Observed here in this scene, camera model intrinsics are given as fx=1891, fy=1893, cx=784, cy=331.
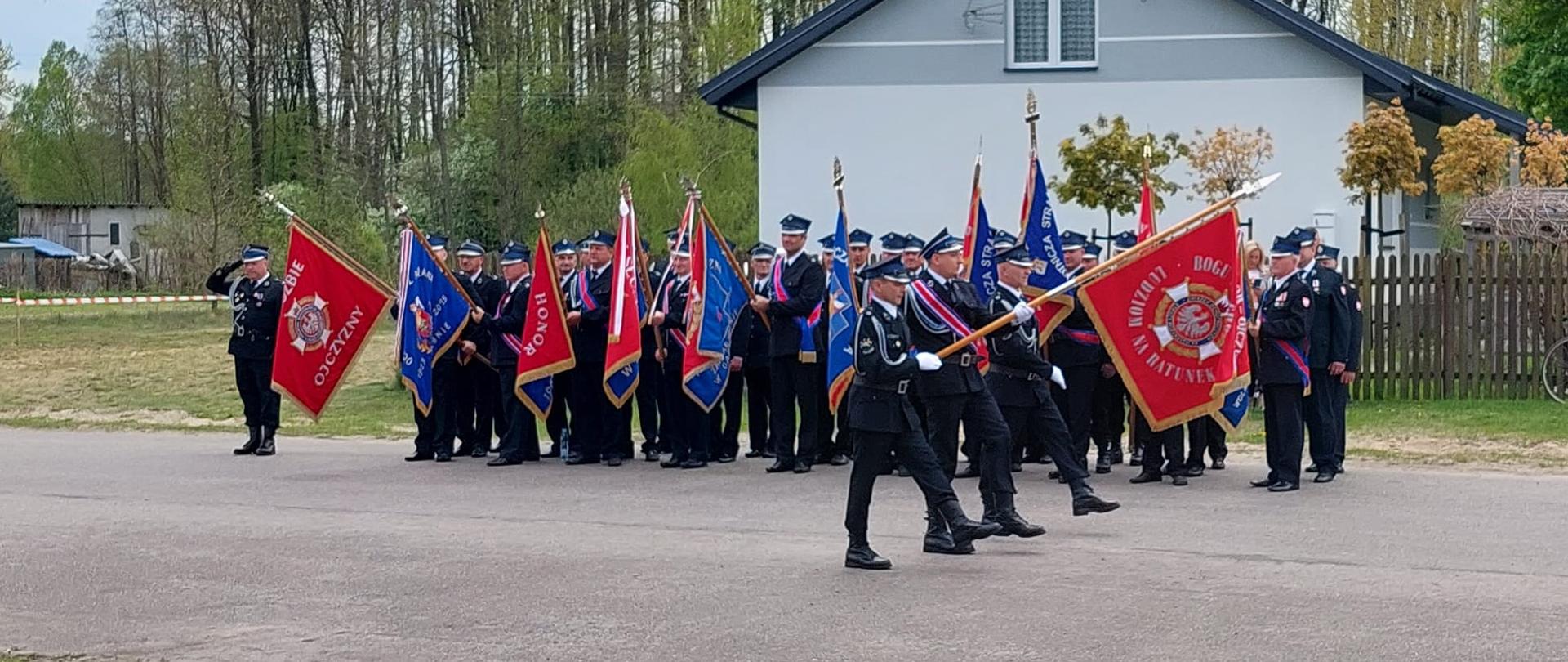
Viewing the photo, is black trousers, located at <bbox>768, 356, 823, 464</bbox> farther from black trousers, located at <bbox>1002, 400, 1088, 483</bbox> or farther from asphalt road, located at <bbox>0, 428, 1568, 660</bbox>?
black trousers, located at <bbox>1002, 400, 1088, 483</bbox>

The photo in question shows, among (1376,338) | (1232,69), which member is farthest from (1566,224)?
(1232,69)

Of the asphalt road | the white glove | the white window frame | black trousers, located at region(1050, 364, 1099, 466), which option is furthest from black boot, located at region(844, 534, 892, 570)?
the white window frame

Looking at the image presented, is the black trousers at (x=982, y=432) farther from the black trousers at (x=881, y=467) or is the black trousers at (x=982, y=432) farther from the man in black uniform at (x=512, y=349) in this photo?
the man in black uniform at (x=512, y=349)

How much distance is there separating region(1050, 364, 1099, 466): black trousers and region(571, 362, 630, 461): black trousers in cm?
359

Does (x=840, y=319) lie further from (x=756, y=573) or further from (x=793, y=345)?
(x=756, y=573)

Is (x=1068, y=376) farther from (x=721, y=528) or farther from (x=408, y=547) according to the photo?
(x=408, y=547)

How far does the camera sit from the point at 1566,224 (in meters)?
19.0

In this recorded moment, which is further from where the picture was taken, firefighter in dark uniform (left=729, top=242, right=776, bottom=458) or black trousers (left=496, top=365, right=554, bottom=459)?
black trousers (left=496, top=365, right=554, bottom=459)

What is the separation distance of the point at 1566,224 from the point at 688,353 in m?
9.98

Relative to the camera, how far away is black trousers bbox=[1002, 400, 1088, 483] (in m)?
10.5

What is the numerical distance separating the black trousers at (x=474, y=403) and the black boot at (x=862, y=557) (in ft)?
21.7

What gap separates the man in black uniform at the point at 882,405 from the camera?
9.19 meters

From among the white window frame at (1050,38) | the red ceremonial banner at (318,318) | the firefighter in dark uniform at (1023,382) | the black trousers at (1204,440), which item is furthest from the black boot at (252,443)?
the white window frame at (1050,38)

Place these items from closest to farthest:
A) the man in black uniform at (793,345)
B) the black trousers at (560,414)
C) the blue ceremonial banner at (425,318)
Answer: the man in black uniform at (793,345), the black trousers at (560,414), the blue ceremonial banner at (425,318)
